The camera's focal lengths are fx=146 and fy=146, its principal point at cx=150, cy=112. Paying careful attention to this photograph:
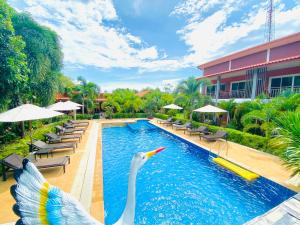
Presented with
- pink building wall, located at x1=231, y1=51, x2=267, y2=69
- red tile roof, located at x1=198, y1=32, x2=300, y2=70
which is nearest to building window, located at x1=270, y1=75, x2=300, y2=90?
pink building wall, located at x1=231, y1=51, x2=267, y2=69

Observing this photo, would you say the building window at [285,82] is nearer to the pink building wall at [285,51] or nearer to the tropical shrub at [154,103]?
the pink building wall at [285,51]

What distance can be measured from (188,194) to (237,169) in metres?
2.93

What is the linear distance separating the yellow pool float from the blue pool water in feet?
0.66

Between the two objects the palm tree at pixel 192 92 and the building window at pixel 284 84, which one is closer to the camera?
the building window at pixel 284 84

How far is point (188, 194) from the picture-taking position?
18.3 feet

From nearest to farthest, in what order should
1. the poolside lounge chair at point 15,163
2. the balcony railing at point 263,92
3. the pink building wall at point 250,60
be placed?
the poolside lounge chair at point 15,163, the balcony railing at point 263,92, the pink building wall at point 250,60

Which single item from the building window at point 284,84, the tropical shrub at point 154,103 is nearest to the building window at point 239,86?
the building window at point 284,84

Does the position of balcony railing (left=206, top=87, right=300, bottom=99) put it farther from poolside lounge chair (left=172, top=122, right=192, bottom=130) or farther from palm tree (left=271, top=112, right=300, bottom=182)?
palm tree (left=271, top=112, right=300, bottom=182)

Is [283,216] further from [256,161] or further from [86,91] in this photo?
[86,91]

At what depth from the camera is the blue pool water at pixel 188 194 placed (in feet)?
14.9

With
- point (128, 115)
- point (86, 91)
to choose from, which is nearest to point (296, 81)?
point (128, 115)

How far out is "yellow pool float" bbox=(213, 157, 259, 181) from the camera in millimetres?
6156

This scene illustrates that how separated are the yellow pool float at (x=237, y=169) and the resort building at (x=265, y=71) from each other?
8.72 m

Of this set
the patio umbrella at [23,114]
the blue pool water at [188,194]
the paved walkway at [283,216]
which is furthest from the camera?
the patio umbrella at [23,114]
